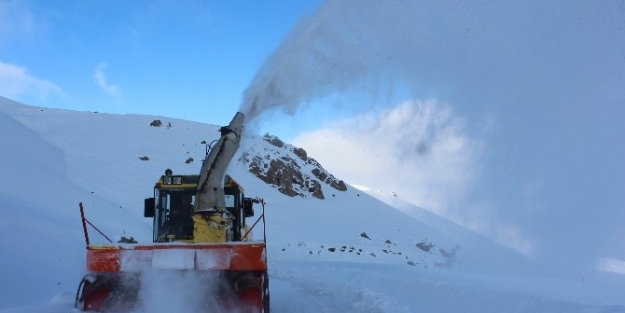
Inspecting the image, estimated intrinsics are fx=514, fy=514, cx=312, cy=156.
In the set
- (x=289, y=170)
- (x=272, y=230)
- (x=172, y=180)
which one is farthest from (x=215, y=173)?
(x=289, y=170)

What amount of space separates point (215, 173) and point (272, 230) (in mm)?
27000

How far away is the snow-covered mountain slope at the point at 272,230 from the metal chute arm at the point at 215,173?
1.54m

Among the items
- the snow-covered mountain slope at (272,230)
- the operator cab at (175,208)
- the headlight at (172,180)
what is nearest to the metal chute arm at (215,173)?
the operator cab at (175,208)

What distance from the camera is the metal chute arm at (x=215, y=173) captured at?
24.3 ft

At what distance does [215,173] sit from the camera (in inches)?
296

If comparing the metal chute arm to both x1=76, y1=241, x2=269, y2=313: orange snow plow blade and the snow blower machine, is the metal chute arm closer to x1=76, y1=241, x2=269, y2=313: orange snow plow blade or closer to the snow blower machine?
the snow blower machine

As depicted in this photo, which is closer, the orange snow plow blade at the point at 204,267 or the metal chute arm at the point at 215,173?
the orange snow plow blade at the point at 204,267

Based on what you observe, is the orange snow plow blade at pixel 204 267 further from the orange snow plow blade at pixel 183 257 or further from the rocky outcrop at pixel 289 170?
the rocky outcrop at pixel 289 170

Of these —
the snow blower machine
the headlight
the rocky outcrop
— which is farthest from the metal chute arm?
the rocky outcrop

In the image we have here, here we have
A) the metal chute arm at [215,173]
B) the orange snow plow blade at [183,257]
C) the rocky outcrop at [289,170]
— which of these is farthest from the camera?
the rocky outcrop at [289,170]

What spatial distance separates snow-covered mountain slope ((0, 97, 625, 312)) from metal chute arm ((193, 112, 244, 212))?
5.04 feet

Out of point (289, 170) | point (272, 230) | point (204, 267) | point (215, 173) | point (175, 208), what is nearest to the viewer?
point (204, 267)

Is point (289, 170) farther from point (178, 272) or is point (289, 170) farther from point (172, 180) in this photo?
point (178, 272)

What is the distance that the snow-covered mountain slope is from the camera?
9.15m
